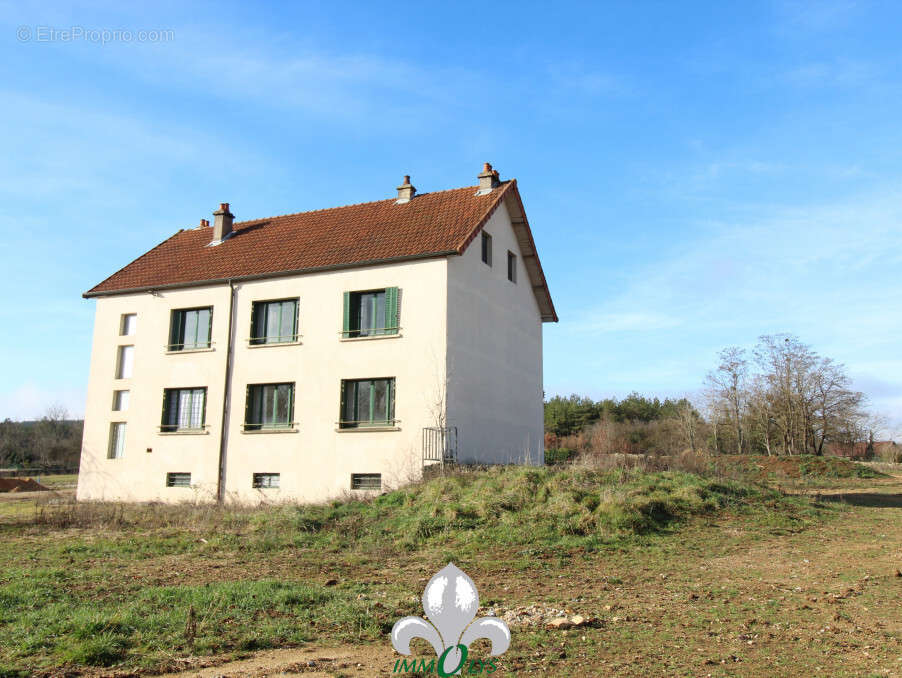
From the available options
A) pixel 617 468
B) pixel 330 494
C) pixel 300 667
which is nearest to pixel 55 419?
pixel 330 494

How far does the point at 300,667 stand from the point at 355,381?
14.9 meters

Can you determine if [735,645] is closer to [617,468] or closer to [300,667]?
[300,667]

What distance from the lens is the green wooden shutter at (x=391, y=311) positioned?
20.4 metres

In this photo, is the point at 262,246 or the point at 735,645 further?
the point at 262,246

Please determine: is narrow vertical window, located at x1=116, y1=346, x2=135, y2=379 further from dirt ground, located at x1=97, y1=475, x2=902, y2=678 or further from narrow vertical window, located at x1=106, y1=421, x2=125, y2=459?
dirt ground, located at x1=97, y1=475, x2=902, y2=678

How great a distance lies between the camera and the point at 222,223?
25953mm

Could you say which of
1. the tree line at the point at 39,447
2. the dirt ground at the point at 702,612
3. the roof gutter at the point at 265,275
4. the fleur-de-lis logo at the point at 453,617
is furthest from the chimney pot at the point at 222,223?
the tree line at the point at 39,447

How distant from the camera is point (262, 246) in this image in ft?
79.3

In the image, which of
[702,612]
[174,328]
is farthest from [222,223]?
[702,612]

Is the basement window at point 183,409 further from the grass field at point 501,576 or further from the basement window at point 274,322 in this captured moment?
the grass field at point 501,576

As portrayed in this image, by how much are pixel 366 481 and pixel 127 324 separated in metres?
11.2

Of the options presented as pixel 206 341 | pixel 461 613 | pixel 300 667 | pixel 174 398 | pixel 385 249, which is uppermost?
pixel 385 249

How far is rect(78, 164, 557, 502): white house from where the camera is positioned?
19984 mm

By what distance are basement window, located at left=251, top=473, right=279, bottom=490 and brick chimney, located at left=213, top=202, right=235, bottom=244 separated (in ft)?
30.6
